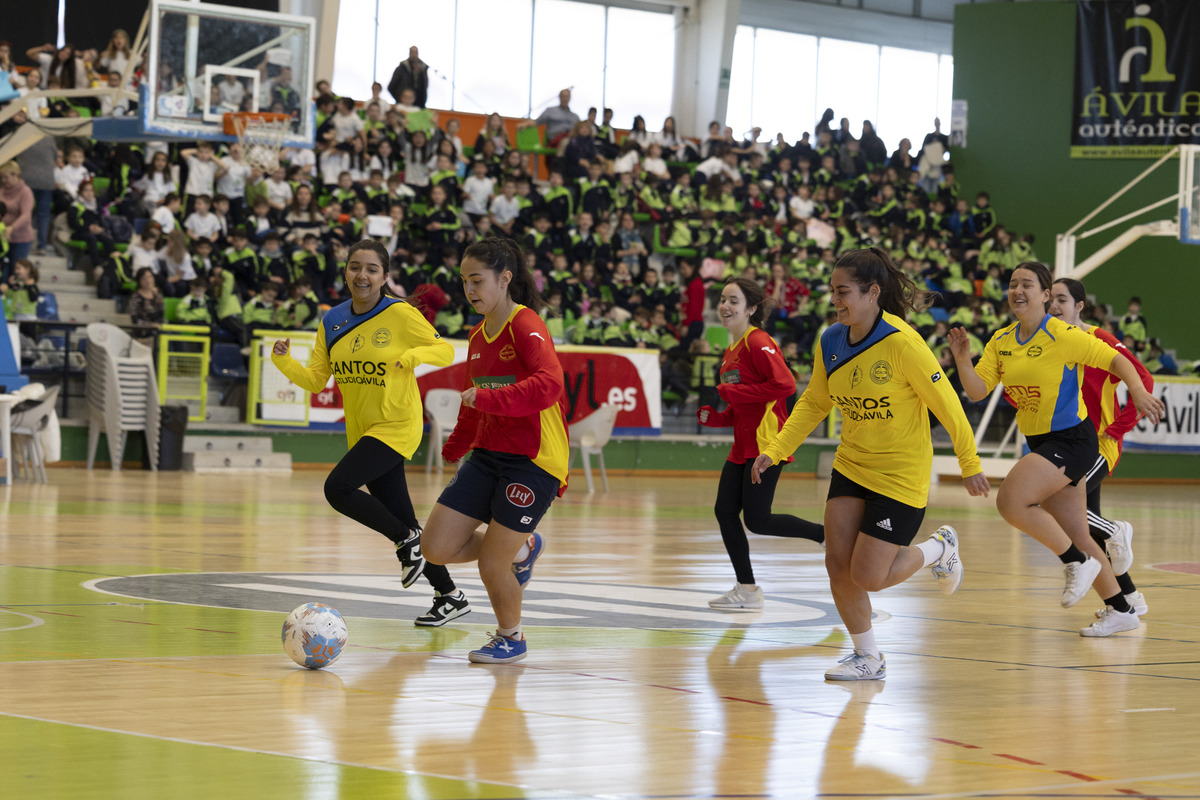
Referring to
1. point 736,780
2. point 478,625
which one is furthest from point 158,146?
point 736,780

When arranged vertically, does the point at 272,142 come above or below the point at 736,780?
above

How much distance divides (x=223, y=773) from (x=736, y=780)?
1495 mm

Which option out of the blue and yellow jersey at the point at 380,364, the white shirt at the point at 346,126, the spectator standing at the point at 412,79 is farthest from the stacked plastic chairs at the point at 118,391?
the blue and yellow jersey at the point at 380,364

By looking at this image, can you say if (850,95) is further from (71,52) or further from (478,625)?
(478,625)

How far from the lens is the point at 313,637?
6.44 m

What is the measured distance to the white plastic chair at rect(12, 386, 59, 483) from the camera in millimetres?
19203

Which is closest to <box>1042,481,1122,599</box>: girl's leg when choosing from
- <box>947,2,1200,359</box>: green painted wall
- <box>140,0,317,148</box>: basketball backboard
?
<box>140,0,317,148</box>: basketball backboard

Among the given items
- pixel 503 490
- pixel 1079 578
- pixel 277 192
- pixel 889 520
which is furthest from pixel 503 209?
pixel 889 520

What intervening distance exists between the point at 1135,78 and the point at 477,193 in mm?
16421

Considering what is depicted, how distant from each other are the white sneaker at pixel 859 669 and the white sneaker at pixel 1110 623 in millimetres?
2253

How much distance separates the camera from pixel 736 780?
4.62 m

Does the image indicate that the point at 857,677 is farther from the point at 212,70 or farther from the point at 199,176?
the point at 199,176

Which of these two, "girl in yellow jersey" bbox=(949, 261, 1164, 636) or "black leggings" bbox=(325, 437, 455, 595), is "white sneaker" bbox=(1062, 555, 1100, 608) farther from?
"black leggings" bbox=(325, 437, 455, 595)

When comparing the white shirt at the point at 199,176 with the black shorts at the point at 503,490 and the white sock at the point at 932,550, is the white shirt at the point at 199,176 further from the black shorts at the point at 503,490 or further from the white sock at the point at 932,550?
the white sock at the point at 932,550
